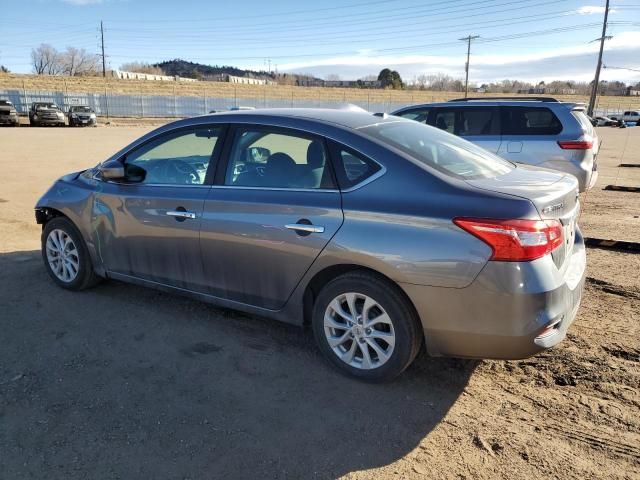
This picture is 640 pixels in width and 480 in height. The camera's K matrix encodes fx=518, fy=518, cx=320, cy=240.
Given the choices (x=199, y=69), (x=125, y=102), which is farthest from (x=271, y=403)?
(x=199, y=69)

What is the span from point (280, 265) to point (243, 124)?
1.13 metres

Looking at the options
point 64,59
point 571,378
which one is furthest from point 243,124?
point 64,59

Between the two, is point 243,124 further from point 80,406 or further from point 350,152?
point 80,406

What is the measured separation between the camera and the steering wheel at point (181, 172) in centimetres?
404

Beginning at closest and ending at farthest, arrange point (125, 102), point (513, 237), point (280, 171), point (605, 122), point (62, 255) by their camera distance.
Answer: point (513, 237) < point (280, 171) < point (62, 255) < point (125, 102) < point (605, 122)

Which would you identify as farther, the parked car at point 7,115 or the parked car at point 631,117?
the parked car at point 631,117

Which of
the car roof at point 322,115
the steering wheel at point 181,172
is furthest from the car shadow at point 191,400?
the car roof at point 322,115

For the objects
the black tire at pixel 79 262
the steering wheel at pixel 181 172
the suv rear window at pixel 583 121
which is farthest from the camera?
the suv rear window at pixel 583 121

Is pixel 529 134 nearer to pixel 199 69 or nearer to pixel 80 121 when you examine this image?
pixel 80 121

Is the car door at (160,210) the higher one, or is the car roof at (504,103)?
the car roof at (504,103)

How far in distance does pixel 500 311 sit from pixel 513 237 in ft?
1.33

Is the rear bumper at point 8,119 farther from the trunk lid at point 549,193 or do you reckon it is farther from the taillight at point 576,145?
the trunk lid at point 549,193

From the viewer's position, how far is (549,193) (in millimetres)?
3023

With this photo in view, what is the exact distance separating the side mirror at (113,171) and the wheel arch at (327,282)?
1913 mm
